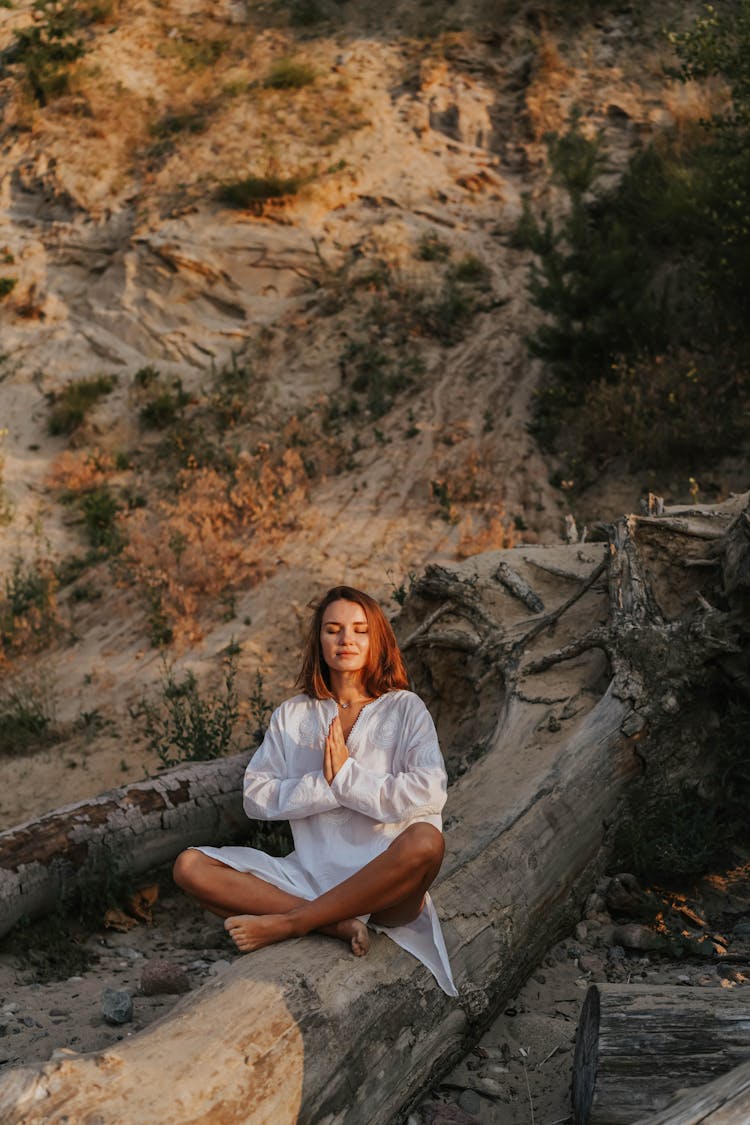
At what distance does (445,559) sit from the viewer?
28.7 ft

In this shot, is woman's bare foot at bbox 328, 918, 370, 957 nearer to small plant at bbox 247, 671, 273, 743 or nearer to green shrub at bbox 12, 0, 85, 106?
small plant at bbox 247, 671, 273, 743

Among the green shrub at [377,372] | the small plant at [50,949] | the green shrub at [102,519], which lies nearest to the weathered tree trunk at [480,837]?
the small plant at [50,949]

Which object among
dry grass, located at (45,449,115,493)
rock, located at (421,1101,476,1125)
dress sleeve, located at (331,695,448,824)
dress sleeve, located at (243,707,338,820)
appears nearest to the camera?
rock, located at (421,1101,476,1125)

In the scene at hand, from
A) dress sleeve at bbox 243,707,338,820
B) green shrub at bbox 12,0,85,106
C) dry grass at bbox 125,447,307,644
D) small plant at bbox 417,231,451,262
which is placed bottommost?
dry grass at bbox 125,447,307,644

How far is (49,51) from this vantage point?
48.8 feet

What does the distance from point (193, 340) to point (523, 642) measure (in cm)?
796

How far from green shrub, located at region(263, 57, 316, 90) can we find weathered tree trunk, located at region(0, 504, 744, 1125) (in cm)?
1085

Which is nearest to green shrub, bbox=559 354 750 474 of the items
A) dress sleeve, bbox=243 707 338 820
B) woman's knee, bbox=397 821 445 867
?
dress sleeve, bbox=243 707 338 820

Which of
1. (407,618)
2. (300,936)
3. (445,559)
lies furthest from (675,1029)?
(445,559)

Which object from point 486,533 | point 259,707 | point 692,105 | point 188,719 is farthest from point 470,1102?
point 692,105

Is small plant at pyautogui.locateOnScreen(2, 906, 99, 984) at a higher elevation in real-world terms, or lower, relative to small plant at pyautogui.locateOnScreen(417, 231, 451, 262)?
higher

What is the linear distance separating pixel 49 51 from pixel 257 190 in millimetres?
4646

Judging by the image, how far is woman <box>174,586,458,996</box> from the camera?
3.27 meters

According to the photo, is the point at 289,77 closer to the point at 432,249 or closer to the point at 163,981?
the point at 432,249
